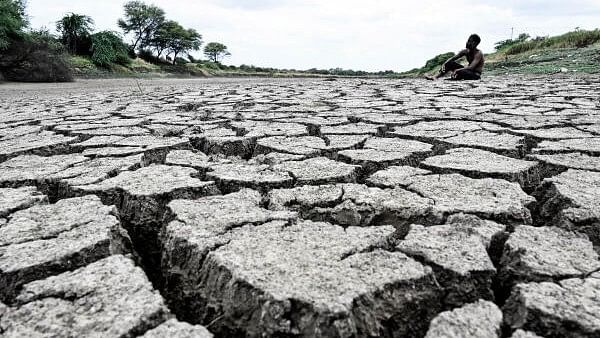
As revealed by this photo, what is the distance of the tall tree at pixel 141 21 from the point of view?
2559cm

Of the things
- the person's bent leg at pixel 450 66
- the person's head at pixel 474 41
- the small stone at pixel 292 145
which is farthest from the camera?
the person's bent leg at pixel 450 66

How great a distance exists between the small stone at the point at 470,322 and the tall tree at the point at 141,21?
27.3 meters

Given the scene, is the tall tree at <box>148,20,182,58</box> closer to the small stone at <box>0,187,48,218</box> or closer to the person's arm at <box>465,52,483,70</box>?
the person's arm at <box>465,52,483,70</box>

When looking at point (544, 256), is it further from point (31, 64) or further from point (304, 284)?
point (31, 64)

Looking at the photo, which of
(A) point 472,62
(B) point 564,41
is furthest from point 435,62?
(A) point 472,62

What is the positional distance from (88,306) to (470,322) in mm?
650

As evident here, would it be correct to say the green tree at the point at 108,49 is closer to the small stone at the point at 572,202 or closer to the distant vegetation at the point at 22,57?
the distant vegetation at the point at 22,57

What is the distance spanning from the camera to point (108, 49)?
15.6 meters

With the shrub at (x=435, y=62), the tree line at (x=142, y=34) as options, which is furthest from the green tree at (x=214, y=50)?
the shrub at (x=435, y=62)

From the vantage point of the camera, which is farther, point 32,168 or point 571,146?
point 571,146

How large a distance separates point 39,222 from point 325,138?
1367mm

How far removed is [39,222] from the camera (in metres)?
1.16

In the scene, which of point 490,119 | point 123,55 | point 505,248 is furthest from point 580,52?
point 123,55

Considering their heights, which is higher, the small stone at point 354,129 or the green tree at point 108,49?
the green tree at point 108,49
